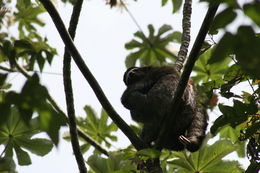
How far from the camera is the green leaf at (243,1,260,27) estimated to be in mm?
2246

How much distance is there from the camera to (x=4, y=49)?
4.05 m

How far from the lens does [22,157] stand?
8.12m

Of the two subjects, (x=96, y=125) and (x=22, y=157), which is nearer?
(x=22, y=157)

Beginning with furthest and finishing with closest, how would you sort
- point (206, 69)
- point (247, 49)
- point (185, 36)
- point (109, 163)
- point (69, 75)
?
point (206, 69) < point (185, 36) < point (109, 163) < point (69, 75) < point (247, 49)

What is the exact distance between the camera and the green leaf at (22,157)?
Answer: 8.02 metres

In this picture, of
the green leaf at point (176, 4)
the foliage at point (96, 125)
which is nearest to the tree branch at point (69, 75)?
the green leaf at point (176, 4)

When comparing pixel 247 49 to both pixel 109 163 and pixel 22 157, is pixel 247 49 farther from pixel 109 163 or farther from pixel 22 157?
pixel 22 157

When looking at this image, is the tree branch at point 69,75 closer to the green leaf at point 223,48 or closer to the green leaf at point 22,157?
the green leaf at point 22,157

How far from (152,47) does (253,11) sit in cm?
889

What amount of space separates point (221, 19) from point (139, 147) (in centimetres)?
→ 423

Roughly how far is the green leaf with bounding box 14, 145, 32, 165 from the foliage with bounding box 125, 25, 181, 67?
4377 millimetres

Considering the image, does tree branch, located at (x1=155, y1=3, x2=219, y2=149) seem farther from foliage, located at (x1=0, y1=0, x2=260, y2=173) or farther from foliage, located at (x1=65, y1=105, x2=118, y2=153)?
foliage, located at (x1=65, y1=105, x2=118, y2=153)

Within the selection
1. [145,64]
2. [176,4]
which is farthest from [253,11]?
[145,64]

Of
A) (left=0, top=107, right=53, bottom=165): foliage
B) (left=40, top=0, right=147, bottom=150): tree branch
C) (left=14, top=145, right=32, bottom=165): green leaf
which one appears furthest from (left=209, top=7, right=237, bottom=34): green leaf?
(left=14, top=145, right=32, bottom=165): green leaf
